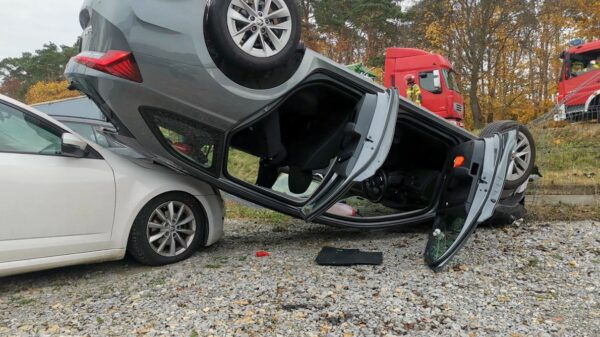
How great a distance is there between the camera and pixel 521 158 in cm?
483

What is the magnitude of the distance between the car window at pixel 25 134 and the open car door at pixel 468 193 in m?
3.10

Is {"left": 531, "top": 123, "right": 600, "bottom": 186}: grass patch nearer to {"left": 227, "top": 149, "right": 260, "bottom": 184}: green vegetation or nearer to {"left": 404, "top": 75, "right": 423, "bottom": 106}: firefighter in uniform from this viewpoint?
{"left": 404, "top": 75, "right": 423, "bottom": 106}: firefighter in uniform

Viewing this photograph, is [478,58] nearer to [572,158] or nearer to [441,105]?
[441,105]

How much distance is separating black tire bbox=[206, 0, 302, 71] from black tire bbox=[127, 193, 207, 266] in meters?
1.30

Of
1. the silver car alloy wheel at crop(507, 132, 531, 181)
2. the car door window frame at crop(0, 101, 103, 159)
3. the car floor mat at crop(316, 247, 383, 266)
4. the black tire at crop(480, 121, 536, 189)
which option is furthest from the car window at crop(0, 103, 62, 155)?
the silver car alloy wheel at crop(507, 132, 531, 181)

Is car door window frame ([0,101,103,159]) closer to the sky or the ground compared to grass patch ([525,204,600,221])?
closer to the sky

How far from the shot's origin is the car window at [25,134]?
3.22 metres

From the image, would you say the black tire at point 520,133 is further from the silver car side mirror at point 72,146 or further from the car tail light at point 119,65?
the silver car side mirror at point 72,146

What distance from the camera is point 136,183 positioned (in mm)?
3664

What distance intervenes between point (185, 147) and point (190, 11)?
1.10 m

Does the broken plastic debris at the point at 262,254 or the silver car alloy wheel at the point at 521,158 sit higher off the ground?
the silver car alloy wheel at the point at 521,158

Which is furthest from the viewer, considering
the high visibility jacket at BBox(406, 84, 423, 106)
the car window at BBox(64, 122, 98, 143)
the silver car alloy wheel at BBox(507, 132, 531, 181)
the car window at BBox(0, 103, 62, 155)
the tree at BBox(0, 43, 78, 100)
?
the tree at BBox(0, 43, 78, 100)

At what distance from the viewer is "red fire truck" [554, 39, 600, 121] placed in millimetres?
12555

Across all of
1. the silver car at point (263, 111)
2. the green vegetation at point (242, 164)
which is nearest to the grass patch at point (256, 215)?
the green vegetation at point (242, 164)
